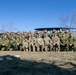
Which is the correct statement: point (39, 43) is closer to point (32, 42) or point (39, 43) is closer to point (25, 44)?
point (32, 42)

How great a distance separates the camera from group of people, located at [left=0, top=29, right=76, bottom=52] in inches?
882

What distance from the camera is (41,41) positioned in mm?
22906

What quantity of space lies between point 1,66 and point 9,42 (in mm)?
12226

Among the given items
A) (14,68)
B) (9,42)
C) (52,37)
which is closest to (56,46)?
(52,37)

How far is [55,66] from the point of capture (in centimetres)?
1189

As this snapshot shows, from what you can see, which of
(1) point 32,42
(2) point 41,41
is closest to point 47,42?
(2) point 41,41

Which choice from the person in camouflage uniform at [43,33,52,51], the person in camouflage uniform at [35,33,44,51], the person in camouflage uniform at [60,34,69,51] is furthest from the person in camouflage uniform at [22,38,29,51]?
the person in camouflage uniform at [60,34,69,51]

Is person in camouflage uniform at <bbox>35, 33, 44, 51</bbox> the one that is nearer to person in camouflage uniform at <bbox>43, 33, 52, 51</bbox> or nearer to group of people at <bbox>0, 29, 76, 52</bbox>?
group of people at <bbox>0, 29, 76, 52</bbox>

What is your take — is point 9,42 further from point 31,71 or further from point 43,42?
point 31,71

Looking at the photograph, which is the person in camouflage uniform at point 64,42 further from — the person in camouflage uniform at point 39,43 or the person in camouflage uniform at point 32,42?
the person in camouflage uniform at point 32,42

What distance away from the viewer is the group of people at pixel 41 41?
2241cm

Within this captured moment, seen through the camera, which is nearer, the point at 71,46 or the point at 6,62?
the point at 6,62

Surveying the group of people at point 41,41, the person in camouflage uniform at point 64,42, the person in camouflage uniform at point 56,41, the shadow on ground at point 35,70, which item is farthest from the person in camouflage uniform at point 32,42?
the shadow on ground at point 35,70

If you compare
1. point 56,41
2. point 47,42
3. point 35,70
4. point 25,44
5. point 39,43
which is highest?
point 35,70
